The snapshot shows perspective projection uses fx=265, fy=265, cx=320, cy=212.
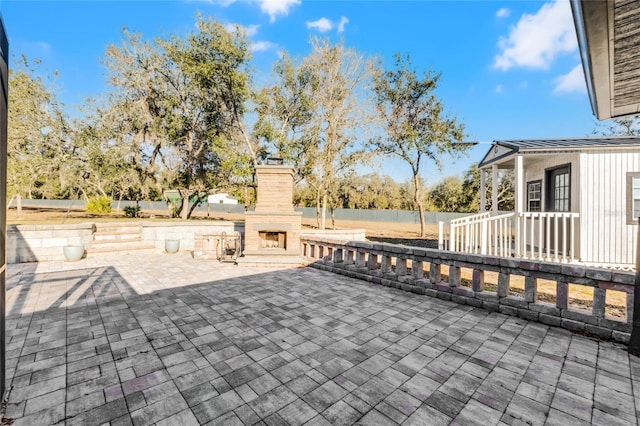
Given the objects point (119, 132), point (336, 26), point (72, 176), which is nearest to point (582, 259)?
point (336, 26)

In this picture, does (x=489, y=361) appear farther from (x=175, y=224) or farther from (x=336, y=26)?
(x=336, y=26)

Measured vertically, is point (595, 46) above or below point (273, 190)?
above

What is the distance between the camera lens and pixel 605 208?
6848 mm

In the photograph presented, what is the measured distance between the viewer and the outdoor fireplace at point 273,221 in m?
7.30

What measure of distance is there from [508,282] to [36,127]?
64.6 ft

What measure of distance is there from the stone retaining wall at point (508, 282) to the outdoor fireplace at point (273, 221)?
6.24ft

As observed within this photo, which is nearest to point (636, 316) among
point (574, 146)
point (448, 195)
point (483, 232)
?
point (483, 232)

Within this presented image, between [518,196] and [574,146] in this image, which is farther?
[518,196]

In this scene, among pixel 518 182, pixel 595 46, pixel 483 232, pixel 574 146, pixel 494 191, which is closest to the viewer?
pixel 595 46

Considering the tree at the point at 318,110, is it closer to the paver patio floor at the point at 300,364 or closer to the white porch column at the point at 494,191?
the white porch column at the point at 494,191

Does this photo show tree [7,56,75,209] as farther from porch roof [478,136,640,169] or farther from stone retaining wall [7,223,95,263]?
porch roof [478,136,640,169]

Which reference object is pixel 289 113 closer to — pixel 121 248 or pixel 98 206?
pixel 121 248

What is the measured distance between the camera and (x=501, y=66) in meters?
11.8

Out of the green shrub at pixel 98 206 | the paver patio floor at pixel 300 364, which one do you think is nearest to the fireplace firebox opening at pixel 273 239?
the paver patio floor at pixel 300 364
